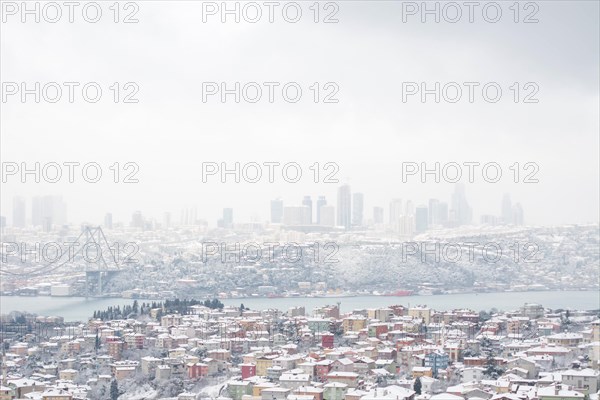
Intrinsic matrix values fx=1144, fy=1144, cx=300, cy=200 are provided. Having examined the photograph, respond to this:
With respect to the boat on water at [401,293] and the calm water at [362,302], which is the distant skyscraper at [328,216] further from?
the calm water at [362,302]

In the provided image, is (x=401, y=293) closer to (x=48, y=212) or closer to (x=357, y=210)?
(x=357, y=210)

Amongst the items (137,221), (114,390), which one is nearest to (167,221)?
(137,221)

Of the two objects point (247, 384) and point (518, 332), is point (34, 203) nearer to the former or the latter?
point (518, 332)

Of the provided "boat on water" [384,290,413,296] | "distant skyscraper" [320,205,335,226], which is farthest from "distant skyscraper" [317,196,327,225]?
"boat on water" [384,290,413,296]

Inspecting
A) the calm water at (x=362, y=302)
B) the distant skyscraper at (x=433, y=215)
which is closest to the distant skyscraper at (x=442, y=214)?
the distant skyscraper at (x=433, y=215)

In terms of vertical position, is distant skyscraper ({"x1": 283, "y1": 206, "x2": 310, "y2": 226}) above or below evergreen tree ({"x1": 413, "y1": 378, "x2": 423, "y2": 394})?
above

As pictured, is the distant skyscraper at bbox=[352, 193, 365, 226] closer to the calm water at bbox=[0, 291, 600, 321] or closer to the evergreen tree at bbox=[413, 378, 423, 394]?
the calm water at bbox=[0, 291, 600, 321]
